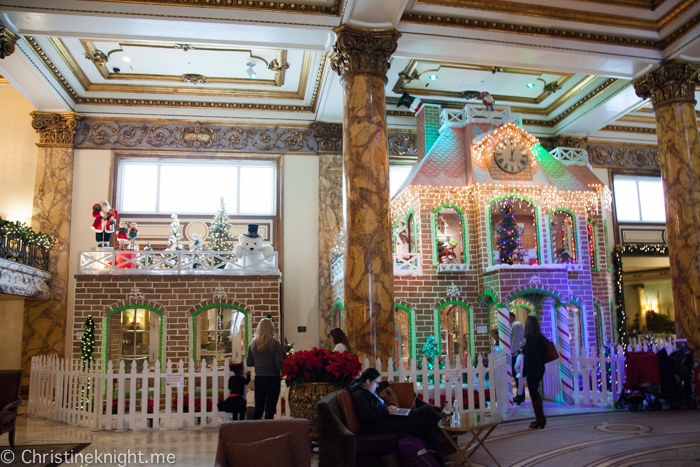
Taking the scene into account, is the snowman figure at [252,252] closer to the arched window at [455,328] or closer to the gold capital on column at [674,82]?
the arched window at [455,328]

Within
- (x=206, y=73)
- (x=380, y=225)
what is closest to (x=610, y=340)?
(x=380, y=225)

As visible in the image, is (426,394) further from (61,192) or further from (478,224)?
(61,192)

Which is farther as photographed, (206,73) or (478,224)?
(206,73)

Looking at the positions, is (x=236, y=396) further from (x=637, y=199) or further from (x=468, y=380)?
(x=637, y=199)

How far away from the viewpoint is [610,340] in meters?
15.3

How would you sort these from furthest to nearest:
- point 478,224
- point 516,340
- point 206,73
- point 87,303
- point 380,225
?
point 206,73 < point 478,224 < point 87,303 < point 516,340 < point 380,225

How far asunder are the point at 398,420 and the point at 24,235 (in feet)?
37.1

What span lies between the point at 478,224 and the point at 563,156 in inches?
167

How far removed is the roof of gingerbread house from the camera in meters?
14.5

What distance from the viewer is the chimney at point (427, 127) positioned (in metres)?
16.0

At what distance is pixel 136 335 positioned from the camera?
13.5 metres

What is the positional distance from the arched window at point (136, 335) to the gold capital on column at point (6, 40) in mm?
6134

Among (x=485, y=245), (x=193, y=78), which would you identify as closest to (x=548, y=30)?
(x=485, y=245)

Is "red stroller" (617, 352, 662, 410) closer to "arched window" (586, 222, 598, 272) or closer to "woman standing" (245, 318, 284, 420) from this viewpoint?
"woman standing" (245, 318, 284, 420)
